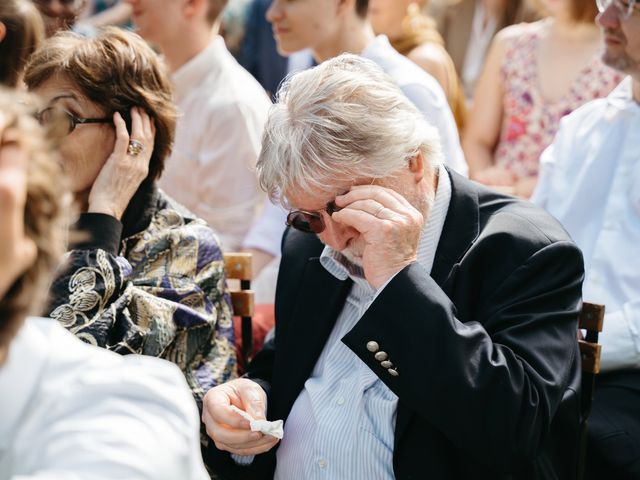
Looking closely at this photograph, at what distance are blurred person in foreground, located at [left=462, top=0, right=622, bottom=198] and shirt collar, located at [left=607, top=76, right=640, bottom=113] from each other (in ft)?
3.25

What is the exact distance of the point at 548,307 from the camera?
2090 millimetres

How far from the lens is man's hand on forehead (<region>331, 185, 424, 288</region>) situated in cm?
205

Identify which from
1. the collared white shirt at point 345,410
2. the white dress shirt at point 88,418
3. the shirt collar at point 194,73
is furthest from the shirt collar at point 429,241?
Answer: the shirt collar at point 194,73

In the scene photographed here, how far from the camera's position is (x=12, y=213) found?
3.45ft

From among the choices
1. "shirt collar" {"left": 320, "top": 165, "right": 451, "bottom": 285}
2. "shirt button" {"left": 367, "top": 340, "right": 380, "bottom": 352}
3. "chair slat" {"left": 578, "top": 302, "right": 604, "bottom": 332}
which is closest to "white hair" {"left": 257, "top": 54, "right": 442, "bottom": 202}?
"shirt collar" {"left": 320, "top": 165, "right": 451, "bottom": 285}

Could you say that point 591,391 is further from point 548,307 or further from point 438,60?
point 438,60

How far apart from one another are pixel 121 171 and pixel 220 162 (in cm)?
134

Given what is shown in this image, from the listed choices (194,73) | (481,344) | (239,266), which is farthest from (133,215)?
(194,73)

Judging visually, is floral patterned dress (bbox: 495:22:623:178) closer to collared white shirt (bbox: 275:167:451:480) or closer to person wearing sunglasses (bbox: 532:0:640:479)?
person wearing sunglasses (bbox: 532:0:640:479)

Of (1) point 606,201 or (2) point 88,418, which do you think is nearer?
(2) point 88,418

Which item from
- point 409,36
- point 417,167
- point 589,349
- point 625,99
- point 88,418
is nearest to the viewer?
point 88,418

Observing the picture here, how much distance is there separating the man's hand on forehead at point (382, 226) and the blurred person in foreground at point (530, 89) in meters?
2.11

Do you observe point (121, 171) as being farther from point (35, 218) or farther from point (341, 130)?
point (35, 218)

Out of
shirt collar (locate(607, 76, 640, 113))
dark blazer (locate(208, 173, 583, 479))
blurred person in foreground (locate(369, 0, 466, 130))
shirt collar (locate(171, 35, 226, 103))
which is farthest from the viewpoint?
blurred person in foreground (locate(369, 0, 466, 130))
